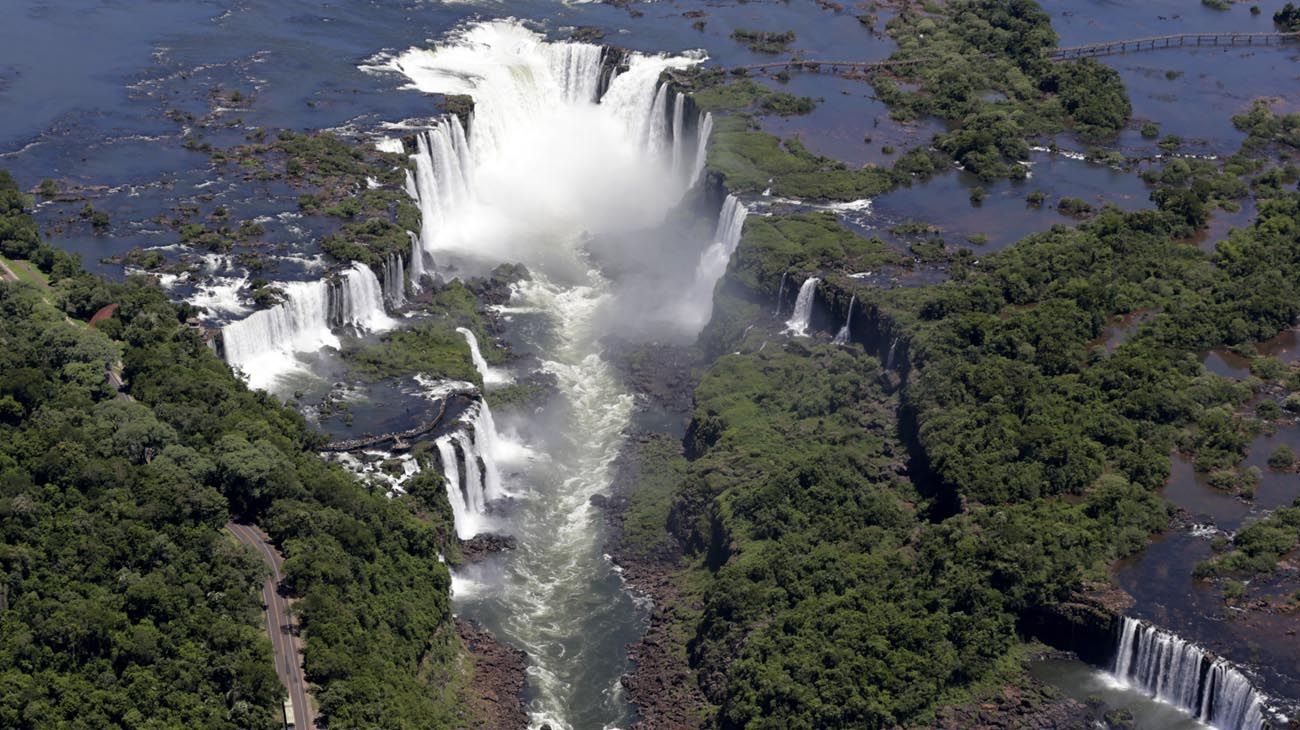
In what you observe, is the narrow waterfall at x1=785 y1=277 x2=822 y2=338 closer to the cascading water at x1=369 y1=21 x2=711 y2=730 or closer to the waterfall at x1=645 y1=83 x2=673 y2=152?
the cascading water at x1=369 y1=21 x2=711 y2=730

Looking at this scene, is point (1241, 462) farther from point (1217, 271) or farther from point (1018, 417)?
point (1217, 271)

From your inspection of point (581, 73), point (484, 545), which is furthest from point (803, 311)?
point (581, 73)

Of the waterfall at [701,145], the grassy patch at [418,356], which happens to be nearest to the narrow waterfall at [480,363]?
the grassy patch at [418,356]

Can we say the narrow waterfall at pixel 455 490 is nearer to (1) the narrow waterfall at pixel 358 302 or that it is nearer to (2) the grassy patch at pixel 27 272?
(1) the narrow waterfall at pixel 358 302

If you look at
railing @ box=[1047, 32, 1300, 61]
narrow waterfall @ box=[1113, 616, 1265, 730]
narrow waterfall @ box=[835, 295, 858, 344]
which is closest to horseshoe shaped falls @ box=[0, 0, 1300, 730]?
narrow waterfall @ box=[1113, 616, 1265, 730]

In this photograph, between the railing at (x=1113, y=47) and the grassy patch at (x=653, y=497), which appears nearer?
the grassy patch at (x=653, y=497)

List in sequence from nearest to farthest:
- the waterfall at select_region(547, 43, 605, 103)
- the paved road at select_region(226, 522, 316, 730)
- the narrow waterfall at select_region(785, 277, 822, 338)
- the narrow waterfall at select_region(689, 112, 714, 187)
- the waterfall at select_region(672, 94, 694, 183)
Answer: the paved road at select_region(226, 522, 316, 730) < the narrow waterfall at select_region(785, 277, 822, 338) < the narrow waterfall at select_region(689, 112, 714, 187) < the waterfall at select_region(672, 94, 694, 183) < the waterfall at select_region(547, 43, 605, 103)

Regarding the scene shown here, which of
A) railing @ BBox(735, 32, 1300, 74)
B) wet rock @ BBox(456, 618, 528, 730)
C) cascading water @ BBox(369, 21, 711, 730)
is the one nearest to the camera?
wet rock @ BBox(456, 618, 528, 730)
